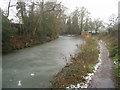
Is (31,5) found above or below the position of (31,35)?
above

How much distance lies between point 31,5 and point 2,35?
6773 millimetres

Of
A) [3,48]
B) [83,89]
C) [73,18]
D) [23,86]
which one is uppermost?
[73,18]

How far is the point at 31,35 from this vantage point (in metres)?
14.2

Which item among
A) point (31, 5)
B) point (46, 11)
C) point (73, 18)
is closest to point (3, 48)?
point (31, 5)

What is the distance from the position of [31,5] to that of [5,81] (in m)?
11.1

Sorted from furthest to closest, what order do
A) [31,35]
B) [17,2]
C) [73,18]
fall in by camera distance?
1. [73,18]
2. [31,35]
3. [17,2]

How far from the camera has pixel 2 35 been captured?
25.0 ft

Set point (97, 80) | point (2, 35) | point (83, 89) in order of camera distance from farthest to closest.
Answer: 1. point (2, 35)
2. point (97, 80)
3. point (83, 89)

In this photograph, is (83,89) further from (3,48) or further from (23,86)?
(3,48)

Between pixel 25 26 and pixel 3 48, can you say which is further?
pixel 25 26

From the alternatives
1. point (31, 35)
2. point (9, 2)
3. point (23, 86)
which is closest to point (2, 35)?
point (9, 2)

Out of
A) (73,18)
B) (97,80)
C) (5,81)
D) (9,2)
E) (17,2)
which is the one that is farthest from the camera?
(73,18)

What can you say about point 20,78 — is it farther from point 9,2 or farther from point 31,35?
point 31,35

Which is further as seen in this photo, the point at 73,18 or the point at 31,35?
the point at 73,18
